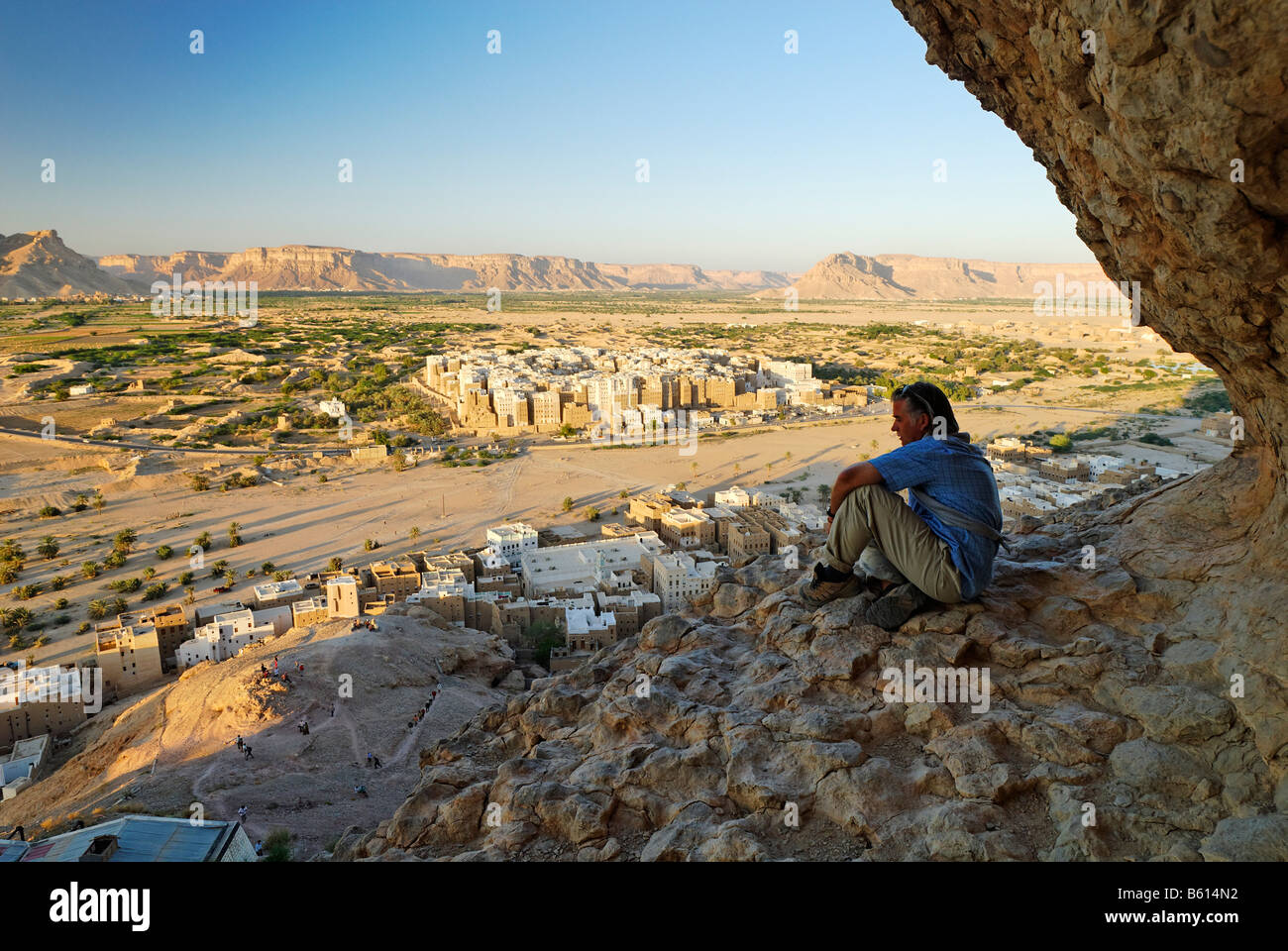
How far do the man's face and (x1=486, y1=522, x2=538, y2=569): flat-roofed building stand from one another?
59.8 feet

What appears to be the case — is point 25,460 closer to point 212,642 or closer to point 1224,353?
point 212,642

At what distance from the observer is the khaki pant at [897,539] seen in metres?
3.83

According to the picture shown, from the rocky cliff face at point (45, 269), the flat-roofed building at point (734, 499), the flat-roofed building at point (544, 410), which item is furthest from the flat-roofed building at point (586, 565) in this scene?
the rocky cliff face at point (45, 269)

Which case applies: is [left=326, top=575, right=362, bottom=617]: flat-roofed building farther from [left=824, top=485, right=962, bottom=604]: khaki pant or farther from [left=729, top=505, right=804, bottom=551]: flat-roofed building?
[left=824, top=485, right=962, bottom=604]: khaki pant

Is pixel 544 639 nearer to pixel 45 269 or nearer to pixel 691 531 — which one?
pixel 691 531

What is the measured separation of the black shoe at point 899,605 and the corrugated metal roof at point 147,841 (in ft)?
15.4

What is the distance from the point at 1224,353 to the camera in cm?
375

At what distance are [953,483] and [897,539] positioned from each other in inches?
15.5

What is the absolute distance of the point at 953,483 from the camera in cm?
392

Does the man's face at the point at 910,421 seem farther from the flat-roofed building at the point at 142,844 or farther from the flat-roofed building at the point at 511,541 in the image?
the flat-roofed building at the point at 511,541

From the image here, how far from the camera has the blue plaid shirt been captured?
3822 mm

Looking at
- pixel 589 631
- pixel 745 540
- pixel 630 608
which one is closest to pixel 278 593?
pixel 589 631

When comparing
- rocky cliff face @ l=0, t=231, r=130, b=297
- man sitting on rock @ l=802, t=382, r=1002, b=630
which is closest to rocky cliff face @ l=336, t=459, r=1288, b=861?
man sitting on rock @ l=802, t=382, r=1002, b=630
